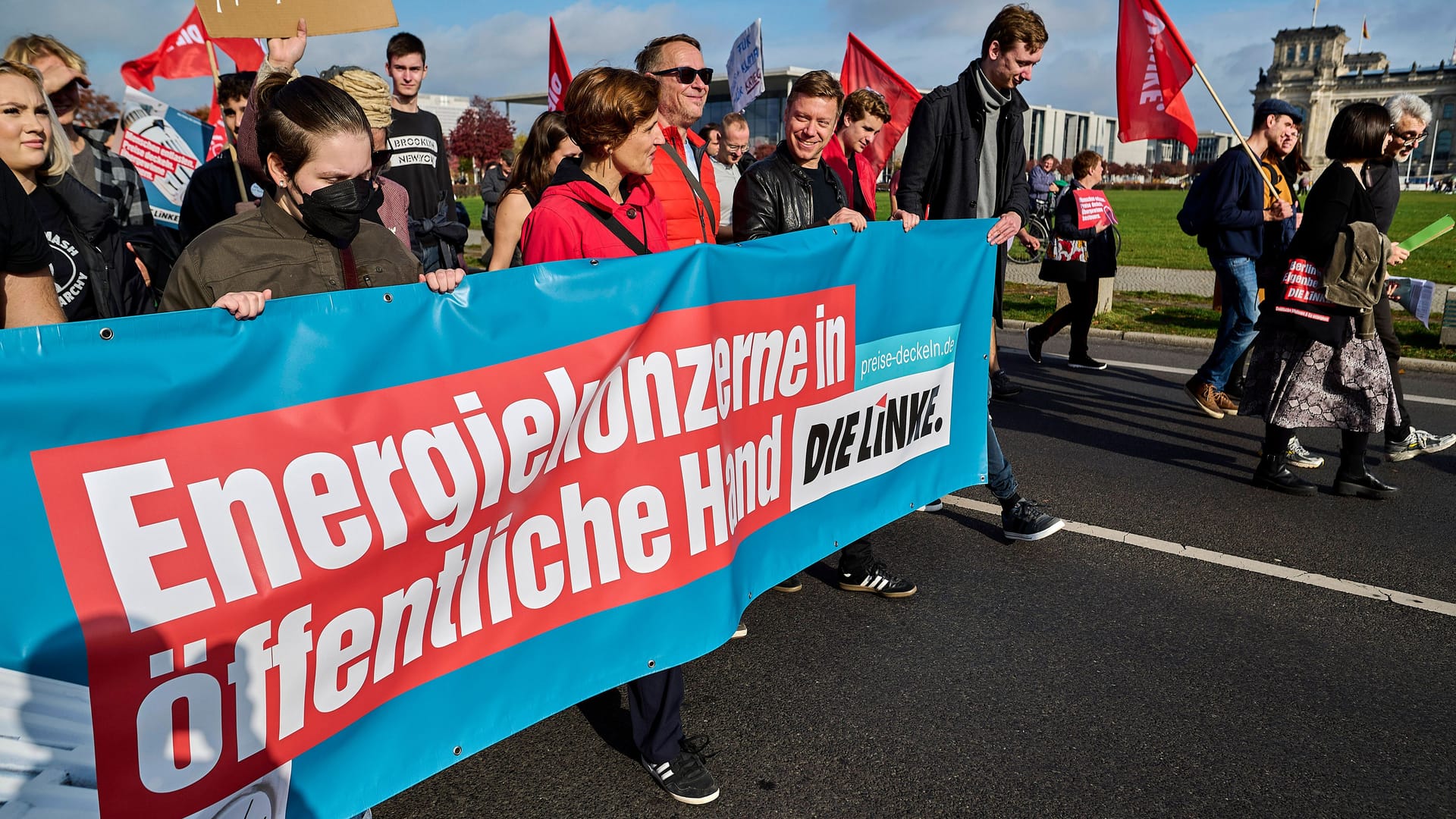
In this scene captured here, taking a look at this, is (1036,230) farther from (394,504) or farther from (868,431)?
(394,504)

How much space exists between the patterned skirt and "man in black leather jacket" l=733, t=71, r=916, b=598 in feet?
8.22

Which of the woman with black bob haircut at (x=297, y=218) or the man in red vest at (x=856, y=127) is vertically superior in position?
the man in red vest at (x=856, y=127)

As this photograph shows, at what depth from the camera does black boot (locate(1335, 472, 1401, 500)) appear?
5012mm

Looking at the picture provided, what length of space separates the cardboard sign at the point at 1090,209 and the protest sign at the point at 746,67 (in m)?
3.19

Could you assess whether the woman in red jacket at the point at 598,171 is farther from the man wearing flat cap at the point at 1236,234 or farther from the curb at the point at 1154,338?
the curb at the point at 1154,338

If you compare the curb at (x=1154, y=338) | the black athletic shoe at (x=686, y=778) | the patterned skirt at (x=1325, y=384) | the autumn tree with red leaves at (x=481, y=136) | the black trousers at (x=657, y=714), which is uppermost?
the autumn tree with red leaves at (x=481, y=136)

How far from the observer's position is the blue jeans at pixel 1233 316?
6539 mm

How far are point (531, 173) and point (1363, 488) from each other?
451cm

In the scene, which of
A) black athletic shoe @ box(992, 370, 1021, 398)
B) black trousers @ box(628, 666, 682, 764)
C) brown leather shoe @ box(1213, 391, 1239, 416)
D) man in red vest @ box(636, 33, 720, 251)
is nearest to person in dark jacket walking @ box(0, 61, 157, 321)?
man in red vest @ box(636, 33, 720, 251)

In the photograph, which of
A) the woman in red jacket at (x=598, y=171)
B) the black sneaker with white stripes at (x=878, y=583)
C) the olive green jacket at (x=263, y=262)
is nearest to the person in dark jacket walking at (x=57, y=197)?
the olive green jacket at (x=263, y=262)

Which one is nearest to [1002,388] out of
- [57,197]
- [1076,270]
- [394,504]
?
[1076,270]

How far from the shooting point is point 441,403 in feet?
7.32

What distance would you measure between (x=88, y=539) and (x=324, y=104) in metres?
1.08

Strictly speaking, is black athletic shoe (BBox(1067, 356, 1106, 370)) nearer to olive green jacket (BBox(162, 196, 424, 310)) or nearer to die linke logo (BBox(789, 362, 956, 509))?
die linke logo (BBox(789, 362, 956, 509))
